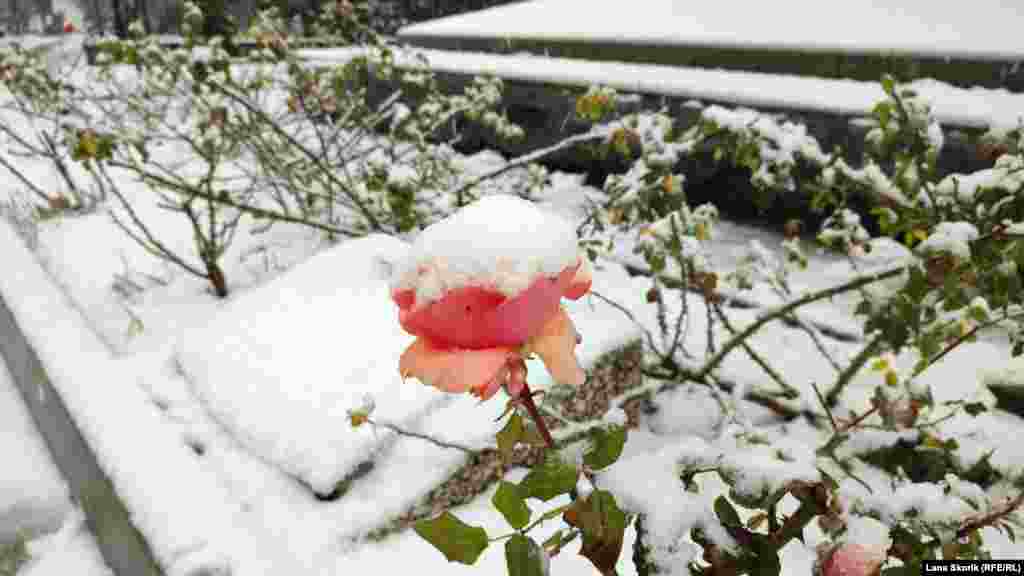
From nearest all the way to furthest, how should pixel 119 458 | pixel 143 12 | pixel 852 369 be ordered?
pixel 119 458
pixel 852 369
pixel 143 12

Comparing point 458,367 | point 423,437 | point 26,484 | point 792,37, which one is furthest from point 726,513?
point 792,37

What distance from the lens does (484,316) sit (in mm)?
461

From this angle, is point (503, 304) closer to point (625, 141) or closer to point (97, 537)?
point (97, 537)

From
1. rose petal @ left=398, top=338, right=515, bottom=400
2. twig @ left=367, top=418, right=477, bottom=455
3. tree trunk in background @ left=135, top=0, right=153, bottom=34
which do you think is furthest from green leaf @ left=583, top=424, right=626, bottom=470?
tree trunk in background @ left=135, top=0, right=153, bottom=34

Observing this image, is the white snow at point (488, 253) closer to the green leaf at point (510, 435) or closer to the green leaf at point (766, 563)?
the green leaf at point (510, 435)

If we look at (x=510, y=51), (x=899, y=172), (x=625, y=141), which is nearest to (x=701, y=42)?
(x=510, y=51)

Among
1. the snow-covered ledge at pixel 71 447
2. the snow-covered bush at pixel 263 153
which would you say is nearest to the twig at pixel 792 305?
the snow-covered bush at pixel 263 153

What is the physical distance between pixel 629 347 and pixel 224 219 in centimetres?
222

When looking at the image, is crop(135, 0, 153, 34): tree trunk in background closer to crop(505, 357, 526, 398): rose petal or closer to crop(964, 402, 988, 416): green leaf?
crop(964, 402, 988, 416): green leaf

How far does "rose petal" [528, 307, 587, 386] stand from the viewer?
0.49m

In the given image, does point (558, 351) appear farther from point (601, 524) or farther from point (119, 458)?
point (119, 458)

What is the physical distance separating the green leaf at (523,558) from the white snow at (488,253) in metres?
0.21

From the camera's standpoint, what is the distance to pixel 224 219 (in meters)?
3.08

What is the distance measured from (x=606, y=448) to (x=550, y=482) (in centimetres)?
6
